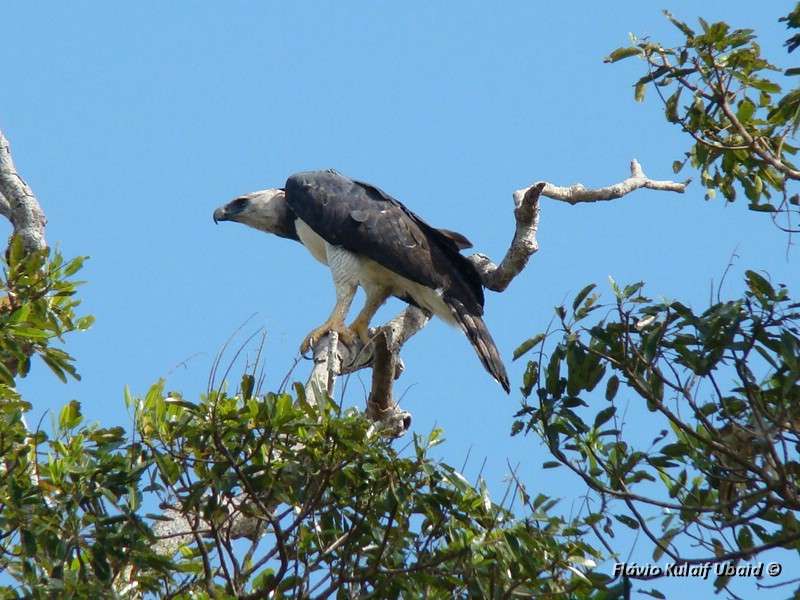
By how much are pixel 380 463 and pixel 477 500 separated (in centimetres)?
39

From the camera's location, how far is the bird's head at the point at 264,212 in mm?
10289

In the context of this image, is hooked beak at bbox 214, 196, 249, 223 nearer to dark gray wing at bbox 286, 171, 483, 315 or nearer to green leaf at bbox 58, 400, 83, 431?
dark gray wing at bbox 286, 171, 483, 315

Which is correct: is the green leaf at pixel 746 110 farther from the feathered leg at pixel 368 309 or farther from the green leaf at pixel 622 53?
the feathered leg at pixel 368 309

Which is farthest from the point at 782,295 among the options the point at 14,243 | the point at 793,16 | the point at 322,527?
the point at 14,243

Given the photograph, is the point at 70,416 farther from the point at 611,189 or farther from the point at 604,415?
the point at 611,189

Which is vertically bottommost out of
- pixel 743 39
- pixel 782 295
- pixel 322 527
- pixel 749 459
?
pixel 322 527

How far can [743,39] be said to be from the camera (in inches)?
246

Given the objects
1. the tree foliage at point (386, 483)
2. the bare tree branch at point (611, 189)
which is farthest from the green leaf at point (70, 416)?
the bare tree branch at point (611, 189)

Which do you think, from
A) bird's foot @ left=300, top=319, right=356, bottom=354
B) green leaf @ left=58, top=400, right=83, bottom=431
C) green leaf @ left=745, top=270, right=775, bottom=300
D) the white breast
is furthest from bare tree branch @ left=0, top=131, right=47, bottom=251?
green leaf @ left=745, top=270, right=775, bottom=300

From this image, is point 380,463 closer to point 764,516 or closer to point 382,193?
point 764,516

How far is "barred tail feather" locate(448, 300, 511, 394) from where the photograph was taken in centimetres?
857

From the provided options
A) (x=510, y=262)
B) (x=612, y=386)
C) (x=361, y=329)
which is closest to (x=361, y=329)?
(x=361, y=329)

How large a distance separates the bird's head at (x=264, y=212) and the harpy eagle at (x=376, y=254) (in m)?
0.01

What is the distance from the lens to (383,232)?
9492 millimetres
